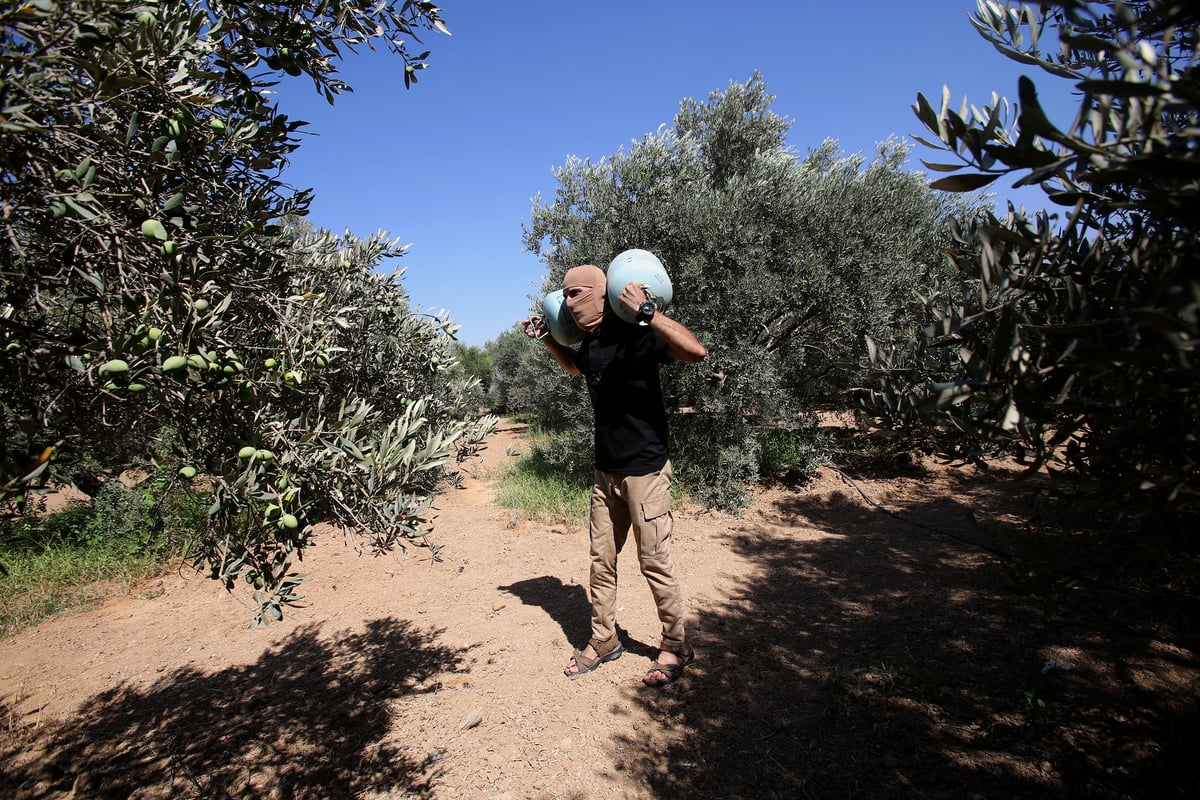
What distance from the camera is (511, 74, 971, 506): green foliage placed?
6.86 meters

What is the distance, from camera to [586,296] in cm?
327

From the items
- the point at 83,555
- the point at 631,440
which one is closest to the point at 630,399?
the point at 631,440

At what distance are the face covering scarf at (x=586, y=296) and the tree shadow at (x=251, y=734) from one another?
2.50m

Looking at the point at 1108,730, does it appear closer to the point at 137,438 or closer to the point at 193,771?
the point at 137,438

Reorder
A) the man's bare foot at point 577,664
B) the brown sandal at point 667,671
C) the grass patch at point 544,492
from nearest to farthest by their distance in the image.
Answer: the brown sandal at point 667,671, the man's bare foot at point 577,664, the grass patch at point 544,492

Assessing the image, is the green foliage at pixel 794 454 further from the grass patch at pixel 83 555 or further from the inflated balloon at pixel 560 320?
the grass patch at pixel 83 555

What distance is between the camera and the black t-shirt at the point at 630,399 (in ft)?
10.6

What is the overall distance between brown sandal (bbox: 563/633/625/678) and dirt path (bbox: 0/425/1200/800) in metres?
0.06

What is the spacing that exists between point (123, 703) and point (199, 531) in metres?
2.95

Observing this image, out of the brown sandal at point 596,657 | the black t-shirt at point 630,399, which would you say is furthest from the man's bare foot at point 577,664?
the black t-shirt at point 630,399

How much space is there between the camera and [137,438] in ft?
6.10

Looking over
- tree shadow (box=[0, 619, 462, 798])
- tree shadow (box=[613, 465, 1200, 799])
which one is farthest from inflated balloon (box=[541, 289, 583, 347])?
tree shadow (box=[0, 619, 462, 798])

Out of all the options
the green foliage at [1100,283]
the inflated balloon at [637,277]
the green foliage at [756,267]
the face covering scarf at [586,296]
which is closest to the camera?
the green foliage at [1100,283]

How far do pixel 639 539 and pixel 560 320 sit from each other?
1365 millimetres
